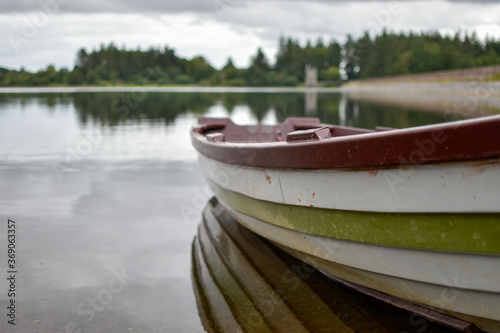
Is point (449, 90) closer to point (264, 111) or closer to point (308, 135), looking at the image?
point (264, 111)

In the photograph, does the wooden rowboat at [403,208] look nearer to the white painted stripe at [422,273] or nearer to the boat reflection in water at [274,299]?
the white painted stripe at [422,273]

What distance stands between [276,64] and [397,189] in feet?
538

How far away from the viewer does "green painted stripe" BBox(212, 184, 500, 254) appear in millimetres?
2941

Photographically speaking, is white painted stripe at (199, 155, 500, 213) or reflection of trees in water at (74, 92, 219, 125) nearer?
white painted stripe at (199, 155, 500, 213)

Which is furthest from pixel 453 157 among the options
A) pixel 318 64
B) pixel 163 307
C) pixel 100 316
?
pixel 318 64

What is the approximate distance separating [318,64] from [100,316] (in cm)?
15897

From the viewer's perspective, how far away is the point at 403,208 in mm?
3203

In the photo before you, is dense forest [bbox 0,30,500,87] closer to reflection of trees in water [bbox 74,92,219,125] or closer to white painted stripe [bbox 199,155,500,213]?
reflection of trees in water [bbox 74,92,219,125]

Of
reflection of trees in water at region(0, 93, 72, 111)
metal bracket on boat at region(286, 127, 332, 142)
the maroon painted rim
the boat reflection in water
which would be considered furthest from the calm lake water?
reflection of trees in water at region(0, 93, 72, 111)

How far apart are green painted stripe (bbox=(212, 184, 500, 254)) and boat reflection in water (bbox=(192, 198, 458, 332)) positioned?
2.28 ft

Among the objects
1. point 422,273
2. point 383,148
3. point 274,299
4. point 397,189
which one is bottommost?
point 274,299

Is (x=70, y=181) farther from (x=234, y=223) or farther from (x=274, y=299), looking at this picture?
(x=274, y=299)

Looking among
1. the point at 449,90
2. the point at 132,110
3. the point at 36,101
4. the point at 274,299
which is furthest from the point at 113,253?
the point at 449,90

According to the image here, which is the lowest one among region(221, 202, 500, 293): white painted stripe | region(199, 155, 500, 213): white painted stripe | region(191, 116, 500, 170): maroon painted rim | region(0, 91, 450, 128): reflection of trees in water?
region(0, 91, 450, 128): reflection of trees in water
